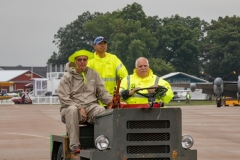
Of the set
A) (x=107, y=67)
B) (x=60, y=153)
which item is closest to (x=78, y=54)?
(x=107, y=67)

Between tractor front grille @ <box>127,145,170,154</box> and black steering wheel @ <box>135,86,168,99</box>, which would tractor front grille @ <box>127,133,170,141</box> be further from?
black steering wheel @ <box>135,86,168,99</box>

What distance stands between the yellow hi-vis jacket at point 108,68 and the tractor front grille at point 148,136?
2248 mm

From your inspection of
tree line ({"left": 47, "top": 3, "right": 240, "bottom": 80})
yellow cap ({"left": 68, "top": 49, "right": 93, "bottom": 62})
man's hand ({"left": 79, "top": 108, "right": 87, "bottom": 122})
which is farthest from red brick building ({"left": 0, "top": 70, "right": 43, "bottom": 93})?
man's hand ({"left": 79, "top": 108, "right": 87, "bottom": 122})

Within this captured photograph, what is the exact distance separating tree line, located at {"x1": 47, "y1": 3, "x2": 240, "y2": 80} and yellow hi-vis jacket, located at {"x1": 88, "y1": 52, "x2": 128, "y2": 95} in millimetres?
102429

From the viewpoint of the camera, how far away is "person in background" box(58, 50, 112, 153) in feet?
32.7

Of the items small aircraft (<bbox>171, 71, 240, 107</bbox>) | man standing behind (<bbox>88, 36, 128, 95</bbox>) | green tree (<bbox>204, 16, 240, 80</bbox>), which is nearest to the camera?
man standing behind (<bbox>88, 36, 128, 95</bbox>)

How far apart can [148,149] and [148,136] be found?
0.17 metres

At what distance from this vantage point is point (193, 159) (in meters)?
9.53

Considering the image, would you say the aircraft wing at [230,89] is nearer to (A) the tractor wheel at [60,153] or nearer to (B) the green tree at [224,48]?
(B) the green tree at [224,48]

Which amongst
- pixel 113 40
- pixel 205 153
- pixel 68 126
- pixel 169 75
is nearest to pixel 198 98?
pixel 169 75

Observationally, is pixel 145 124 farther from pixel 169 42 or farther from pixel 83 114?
pixel 169 42

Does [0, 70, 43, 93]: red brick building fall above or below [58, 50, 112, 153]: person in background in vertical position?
above

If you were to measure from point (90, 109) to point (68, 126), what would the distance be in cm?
38

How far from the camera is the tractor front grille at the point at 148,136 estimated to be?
933 cm
